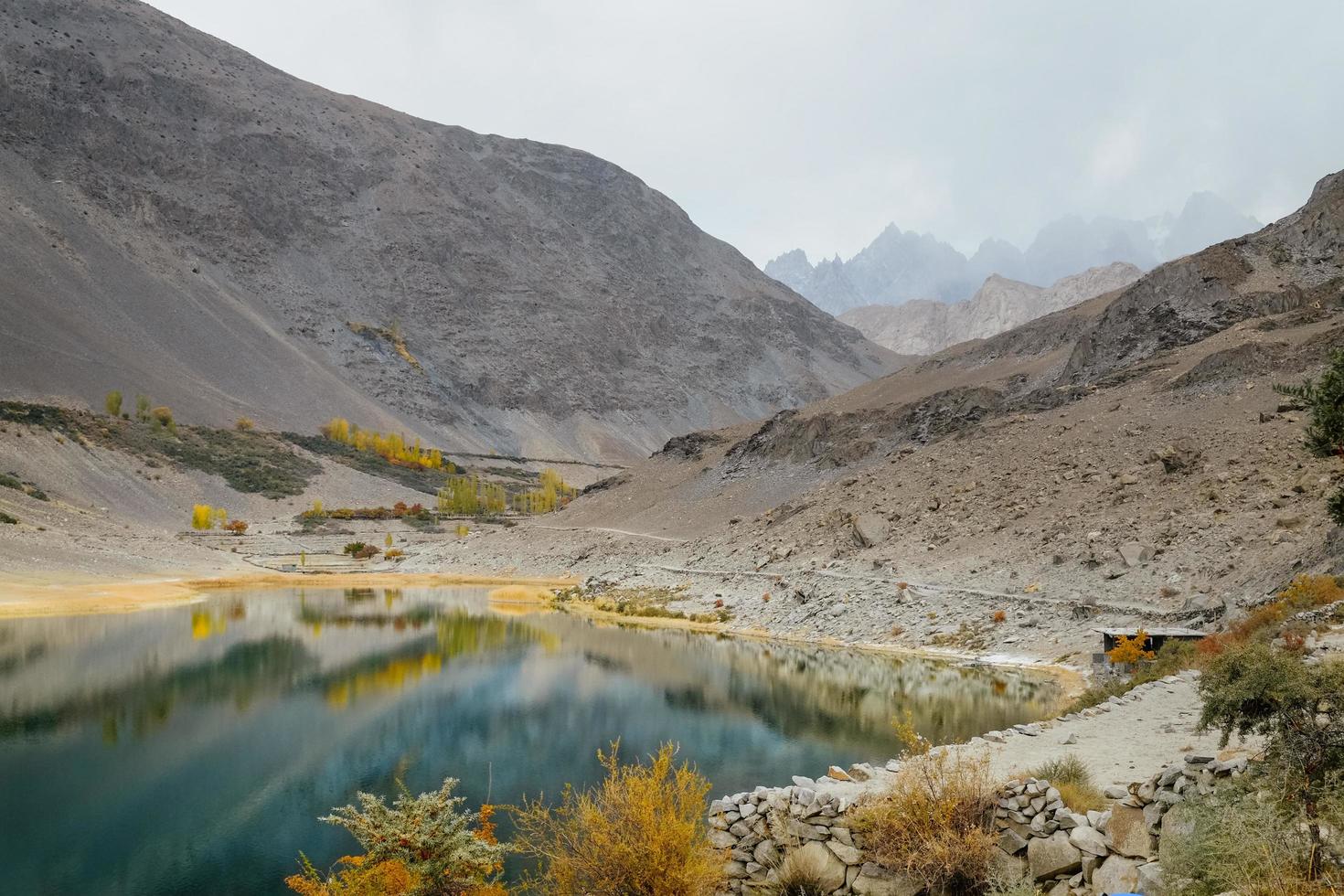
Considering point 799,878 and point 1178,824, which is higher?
point 1178,824

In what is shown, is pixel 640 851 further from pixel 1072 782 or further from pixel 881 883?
pixel 1072 782

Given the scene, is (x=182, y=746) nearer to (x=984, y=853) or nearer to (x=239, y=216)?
(x=984, y=853)

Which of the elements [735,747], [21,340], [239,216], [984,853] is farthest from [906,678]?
[239,216]

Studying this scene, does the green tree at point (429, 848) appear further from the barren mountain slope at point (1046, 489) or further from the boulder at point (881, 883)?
the barren mountain slope at point (1046, 489)

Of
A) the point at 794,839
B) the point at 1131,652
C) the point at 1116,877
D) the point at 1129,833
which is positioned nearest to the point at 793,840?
the point at 794,839

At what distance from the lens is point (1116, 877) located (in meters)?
8.34

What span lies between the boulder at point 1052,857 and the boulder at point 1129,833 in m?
0.39

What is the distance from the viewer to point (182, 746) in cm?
2070

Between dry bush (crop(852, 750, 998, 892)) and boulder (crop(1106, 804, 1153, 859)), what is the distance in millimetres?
1144

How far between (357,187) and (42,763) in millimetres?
183584

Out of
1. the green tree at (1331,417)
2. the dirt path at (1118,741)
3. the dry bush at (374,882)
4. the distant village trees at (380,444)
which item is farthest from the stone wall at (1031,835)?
the distant village trees at (380,444)

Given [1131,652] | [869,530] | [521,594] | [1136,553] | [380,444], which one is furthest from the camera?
[380,444]

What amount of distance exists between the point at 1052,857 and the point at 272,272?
17153cm

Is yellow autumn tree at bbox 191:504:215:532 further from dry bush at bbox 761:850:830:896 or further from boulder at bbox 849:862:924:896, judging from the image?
boulder at bbox 849:862:924:896
